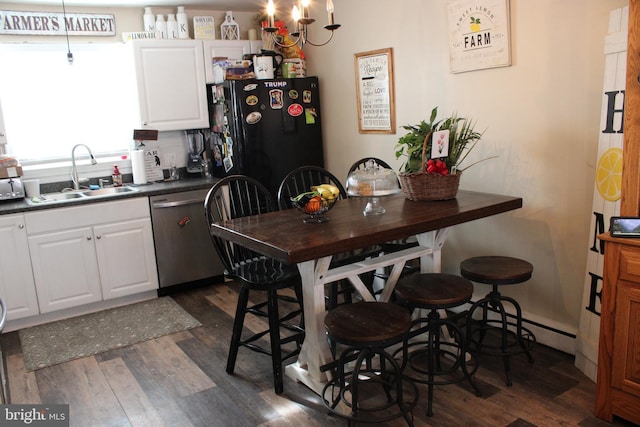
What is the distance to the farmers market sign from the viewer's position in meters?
3.94

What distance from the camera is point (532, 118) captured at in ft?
9.89

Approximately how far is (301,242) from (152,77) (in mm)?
2623

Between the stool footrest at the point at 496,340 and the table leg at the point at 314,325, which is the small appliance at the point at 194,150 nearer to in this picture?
the table leg at the point at 314,325

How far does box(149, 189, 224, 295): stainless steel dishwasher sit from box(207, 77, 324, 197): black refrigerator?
43cm

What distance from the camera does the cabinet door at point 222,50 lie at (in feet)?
14.6

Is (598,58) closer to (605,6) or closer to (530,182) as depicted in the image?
(605,6)

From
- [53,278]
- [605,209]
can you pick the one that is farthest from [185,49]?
[605,209]

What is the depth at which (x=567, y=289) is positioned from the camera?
299 cm

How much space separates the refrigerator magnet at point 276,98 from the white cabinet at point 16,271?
6.45 feet

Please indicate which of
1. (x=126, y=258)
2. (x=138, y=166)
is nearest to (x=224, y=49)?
(x=138, y=166)

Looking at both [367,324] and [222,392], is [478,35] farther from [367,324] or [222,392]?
[222,392]

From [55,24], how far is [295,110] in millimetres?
1893

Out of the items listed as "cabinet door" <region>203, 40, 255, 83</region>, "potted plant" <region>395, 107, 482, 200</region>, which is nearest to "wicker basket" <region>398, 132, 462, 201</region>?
"potted plant" <region>395, 107, 482, 200</region>

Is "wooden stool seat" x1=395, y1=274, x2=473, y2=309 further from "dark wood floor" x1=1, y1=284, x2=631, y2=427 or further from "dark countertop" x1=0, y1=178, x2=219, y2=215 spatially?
"dark countertop" x1=0, y1=178, x2=219, y2=215
